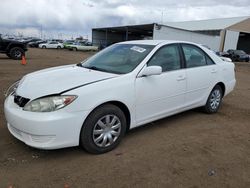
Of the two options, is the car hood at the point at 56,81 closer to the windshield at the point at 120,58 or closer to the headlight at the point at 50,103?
the headlight at the point at 50,103

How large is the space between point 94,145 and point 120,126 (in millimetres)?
467

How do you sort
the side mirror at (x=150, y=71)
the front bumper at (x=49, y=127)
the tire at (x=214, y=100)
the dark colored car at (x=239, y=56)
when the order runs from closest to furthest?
1. the front bumper at (x=49, y=127)
2. the side mirror at (x=150, y=71)
3. the tire at (x=214, y=100)
4. the dark colored car at (x=239, y=56)

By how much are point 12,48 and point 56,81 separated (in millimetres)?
14900

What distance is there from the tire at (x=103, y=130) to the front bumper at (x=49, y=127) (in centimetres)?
11

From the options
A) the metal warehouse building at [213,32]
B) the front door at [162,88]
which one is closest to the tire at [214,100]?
the front door at [162,88]

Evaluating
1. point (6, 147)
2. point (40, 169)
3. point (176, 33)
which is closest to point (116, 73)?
point (40, 169)

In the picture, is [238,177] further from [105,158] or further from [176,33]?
[176,33]

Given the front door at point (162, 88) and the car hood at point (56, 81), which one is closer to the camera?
the car hood at point (56, 81)

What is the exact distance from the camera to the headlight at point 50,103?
9.88 ft

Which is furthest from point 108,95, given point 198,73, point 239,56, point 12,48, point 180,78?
point 239,56

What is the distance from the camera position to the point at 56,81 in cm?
342

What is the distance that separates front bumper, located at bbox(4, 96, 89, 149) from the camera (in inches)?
116

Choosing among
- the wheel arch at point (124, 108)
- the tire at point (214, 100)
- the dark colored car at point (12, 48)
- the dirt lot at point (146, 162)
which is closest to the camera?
the dirt lot at point (146, 162)

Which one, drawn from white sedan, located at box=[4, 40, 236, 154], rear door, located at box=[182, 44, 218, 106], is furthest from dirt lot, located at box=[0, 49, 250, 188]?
rear door, located at box=[182, 44, 218, 106]
